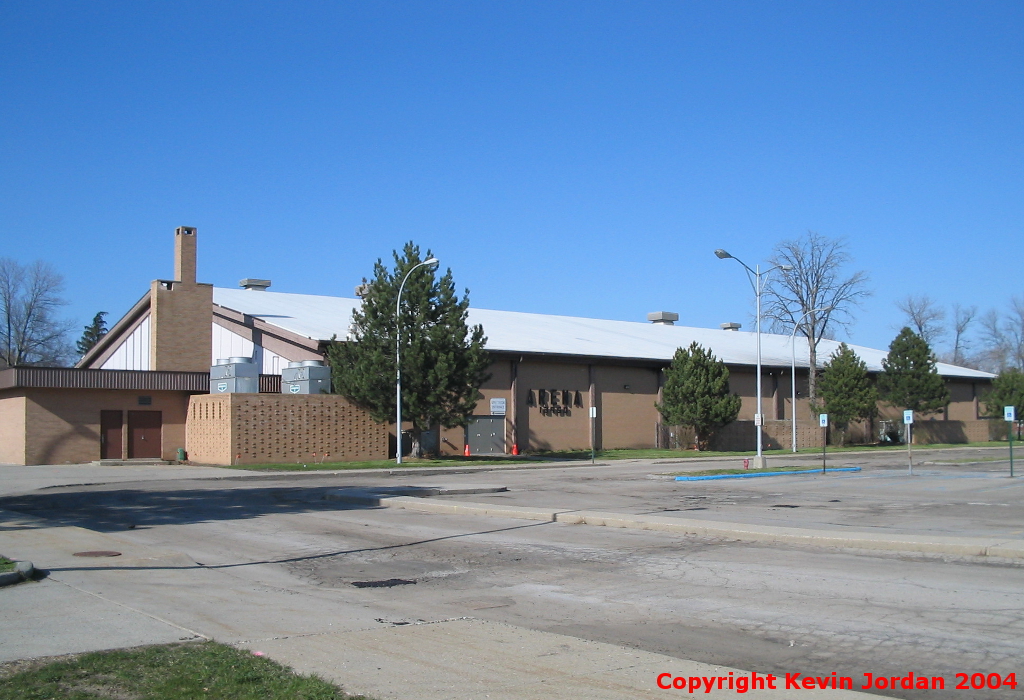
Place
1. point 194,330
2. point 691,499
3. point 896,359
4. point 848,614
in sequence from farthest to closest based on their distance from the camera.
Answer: point 896,359 → point 194,330 → point 691,499 → point 848,614

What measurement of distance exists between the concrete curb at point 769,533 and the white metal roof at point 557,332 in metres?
26.3

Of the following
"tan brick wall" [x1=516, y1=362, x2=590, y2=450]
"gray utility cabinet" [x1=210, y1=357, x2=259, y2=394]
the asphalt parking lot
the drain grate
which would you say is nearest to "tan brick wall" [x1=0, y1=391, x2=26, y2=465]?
"gray utility cabinet" [x1=210, y1=357, x2=259, y2=394]

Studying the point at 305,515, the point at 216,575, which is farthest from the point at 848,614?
the point at 305,515

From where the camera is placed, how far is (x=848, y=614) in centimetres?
875

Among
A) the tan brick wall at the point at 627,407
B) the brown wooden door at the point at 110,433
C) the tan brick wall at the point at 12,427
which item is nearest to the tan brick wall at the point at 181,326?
the brown wooden door at the point at 110,433

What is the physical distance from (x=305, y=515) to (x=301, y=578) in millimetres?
7560

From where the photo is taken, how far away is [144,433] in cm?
4369

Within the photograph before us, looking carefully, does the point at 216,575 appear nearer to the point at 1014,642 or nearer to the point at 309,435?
the point at 1014,642

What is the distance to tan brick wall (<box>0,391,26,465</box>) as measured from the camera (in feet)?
133

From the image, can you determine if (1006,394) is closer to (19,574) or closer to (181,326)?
(181,326)

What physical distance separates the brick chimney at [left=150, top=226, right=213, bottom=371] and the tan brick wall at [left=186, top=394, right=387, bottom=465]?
4.98 m

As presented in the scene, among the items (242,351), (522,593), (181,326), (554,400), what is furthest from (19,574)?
(554,400)

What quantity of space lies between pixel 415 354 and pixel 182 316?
15.8 metres

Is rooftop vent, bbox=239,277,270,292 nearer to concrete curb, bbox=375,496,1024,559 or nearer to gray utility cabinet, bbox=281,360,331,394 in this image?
gray utility cabinet, bbox=281,360,331,394
